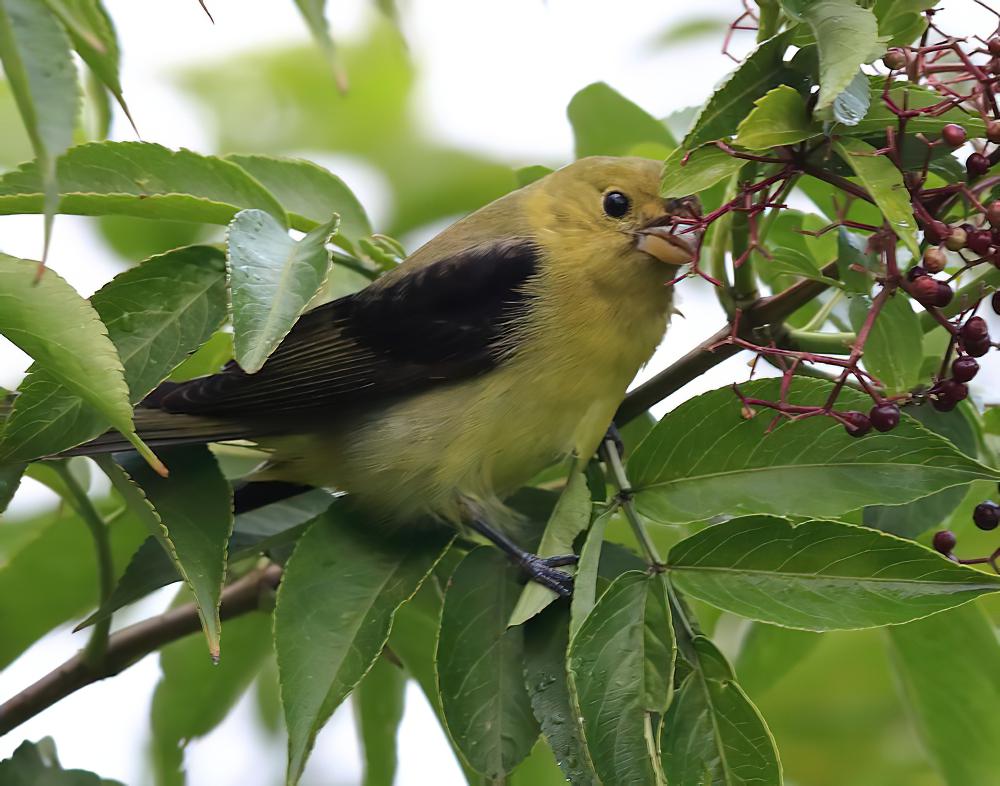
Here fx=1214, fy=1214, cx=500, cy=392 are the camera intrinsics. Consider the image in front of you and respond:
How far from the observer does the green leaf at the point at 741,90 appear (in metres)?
1.43

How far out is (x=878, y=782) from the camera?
2.77 meters

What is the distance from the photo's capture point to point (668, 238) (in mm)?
2455

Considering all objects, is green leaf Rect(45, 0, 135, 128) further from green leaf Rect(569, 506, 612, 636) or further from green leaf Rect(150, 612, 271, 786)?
green leaf Rect(150, 612, 271, 786)

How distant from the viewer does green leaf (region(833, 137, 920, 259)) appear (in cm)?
135

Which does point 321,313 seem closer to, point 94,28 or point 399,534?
point 399,534

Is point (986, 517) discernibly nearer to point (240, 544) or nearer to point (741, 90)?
point (741, 90)

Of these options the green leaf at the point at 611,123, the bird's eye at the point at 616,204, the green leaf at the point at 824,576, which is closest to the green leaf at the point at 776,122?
the green leaf at the point at 824,576

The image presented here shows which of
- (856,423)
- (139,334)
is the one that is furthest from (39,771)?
(856,423)

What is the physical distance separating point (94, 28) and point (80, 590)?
1.14 meters

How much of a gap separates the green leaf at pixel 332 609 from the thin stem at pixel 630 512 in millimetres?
291

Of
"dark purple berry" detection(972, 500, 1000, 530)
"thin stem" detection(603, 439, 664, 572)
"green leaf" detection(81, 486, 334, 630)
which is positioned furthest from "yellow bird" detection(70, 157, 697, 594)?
"dark purple berry" detection(972, 500, 1000, 530)

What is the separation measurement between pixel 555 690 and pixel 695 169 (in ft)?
→ 2.27

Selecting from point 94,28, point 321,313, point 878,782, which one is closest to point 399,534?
point 321,313

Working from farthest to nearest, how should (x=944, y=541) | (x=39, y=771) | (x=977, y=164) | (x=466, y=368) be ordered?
(x=466, y=368)
(x=39, y=771)
(x=944, y=541)
(x=977, y=164)
